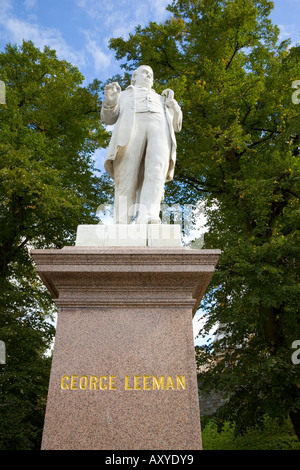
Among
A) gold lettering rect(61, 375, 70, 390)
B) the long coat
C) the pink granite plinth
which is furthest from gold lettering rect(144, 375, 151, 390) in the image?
the long coat

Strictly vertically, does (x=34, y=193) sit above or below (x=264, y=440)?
above

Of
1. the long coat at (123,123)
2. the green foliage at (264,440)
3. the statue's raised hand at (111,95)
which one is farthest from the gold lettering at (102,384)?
the green foliage at (264,440)

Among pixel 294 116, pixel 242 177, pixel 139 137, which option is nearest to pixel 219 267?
pixel 242 177

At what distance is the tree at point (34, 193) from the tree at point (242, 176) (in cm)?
296

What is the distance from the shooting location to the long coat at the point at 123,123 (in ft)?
16.8

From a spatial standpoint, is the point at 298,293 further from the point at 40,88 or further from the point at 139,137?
the point at 40,88

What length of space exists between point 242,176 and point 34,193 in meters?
6.15

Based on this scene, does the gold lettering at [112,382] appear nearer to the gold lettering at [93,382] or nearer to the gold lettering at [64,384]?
the gold lettering at [93,382]

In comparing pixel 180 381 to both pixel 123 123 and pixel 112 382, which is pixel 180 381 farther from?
pixel 123 123

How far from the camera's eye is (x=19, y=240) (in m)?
12.7

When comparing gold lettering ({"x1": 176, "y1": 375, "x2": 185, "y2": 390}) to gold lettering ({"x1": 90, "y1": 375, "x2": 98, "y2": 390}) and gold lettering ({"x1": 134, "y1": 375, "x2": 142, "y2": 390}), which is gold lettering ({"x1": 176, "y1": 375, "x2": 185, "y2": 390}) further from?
gold lettering ({"x1": 90, "y1": 375, "x2": 98, "y2": 390})

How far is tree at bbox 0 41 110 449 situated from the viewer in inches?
399

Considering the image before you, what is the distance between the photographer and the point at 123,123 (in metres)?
5.18

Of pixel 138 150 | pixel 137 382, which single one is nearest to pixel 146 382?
pixel 137 382
